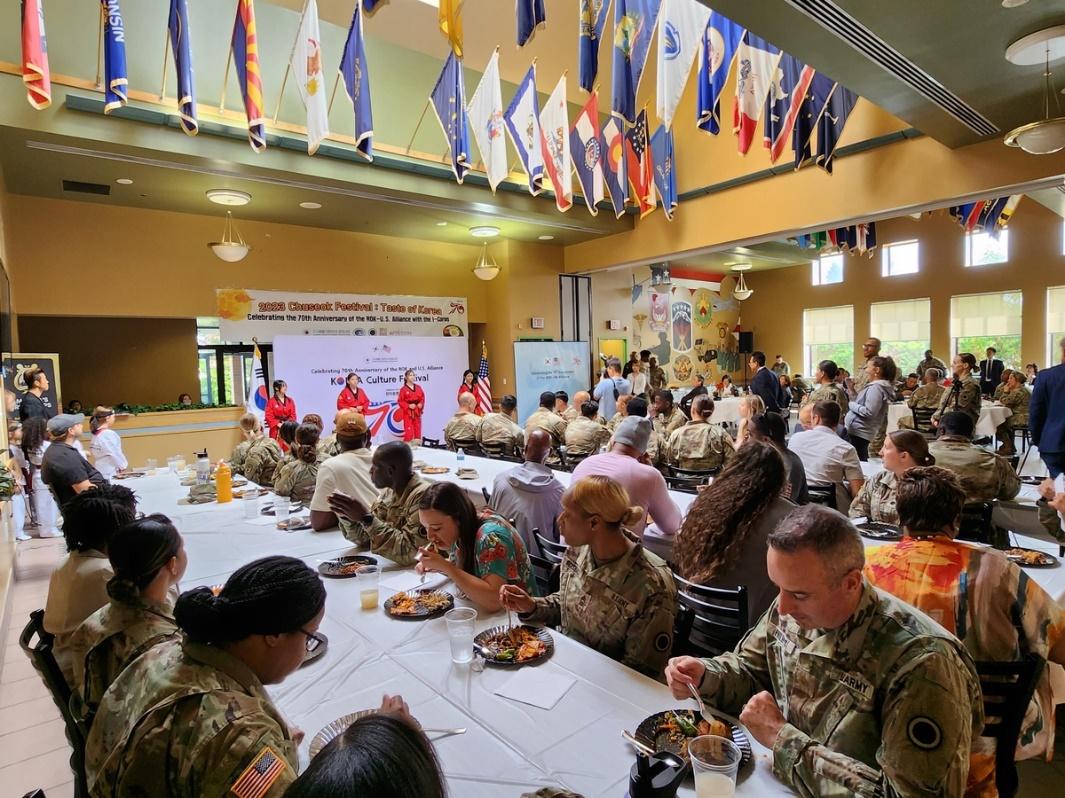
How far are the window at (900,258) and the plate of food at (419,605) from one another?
58.1 ft

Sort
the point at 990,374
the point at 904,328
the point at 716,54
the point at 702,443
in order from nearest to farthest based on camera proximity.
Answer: the point at 702,443 < the point at 716,54 < the point at 990,374 < the point at 904,328

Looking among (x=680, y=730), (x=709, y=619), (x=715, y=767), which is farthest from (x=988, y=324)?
(x=715, y=767)

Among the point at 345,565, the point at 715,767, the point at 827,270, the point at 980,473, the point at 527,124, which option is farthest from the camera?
the point at 827,270

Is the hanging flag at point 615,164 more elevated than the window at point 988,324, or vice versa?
the hanging flag at point 615,164

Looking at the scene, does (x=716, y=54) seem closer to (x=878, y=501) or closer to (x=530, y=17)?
(x=530, y=17)

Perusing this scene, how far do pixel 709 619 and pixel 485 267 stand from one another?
937 cm

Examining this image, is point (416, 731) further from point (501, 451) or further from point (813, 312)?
point (813, 312)

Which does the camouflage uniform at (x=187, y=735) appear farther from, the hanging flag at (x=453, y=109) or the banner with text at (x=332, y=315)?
the banner with text at (x=332, y=315)

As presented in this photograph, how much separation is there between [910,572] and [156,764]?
1.97 m

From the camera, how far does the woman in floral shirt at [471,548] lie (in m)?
2.21

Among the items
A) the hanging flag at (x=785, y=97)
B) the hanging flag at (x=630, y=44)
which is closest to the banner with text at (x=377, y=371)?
the hanging flag at (x=630, y=44)

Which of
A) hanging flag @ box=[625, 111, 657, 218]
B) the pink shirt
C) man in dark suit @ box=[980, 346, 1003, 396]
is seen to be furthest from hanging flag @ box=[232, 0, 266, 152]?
man in dark suit @ box=[980, 346, 1003, 396]

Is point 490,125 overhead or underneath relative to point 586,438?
overhead

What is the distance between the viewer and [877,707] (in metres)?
1.23
